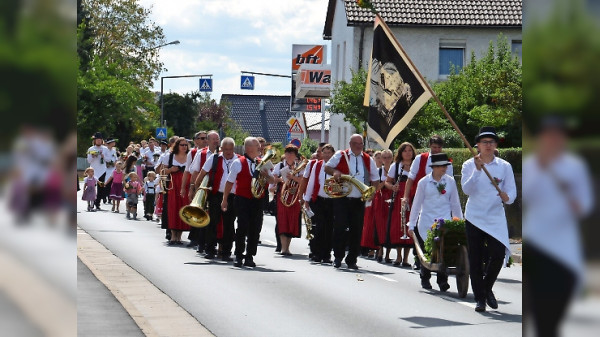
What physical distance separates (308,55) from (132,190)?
139 feet

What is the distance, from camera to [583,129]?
1.13 metres

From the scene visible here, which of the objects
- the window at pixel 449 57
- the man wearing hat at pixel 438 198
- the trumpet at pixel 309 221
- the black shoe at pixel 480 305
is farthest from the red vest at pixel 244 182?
the window at pixel 449 57

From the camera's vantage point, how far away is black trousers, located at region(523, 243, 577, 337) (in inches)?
45.9

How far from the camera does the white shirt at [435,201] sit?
Answer: 518 inches

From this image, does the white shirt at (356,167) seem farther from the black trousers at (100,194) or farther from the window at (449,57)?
the window at (449,57)

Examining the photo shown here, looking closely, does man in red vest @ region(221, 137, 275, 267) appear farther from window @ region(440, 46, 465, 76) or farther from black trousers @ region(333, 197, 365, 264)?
window @ region(440, 46, 465, 76)

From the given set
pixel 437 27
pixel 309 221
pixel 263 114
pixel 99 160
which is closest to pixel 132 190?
pixel 99 160

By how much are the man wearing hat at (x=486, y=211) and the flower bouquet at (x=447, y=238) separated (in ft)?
5.39

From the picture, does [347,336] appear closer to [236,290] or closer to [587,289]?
[236,290]

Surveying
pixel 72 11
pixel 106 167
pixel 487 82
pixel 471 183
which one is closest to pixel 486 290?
pixel 471 183

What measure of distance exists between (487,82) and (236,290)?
1160cm

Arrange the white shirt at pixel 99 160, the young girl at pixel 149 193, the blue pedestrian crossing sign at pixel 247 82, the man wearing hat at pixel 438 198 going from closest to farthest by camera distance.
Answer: the man wearing hat at pixel 438 198, the young girl at pixel 149 193, the white shirt at pixel 99 160, the blue pedestrian crossing sign at pixel 247 82

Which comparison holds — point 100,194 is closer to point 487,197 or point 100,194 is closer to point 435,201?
point 435,201

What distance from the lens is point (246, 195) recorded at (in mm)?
15469
